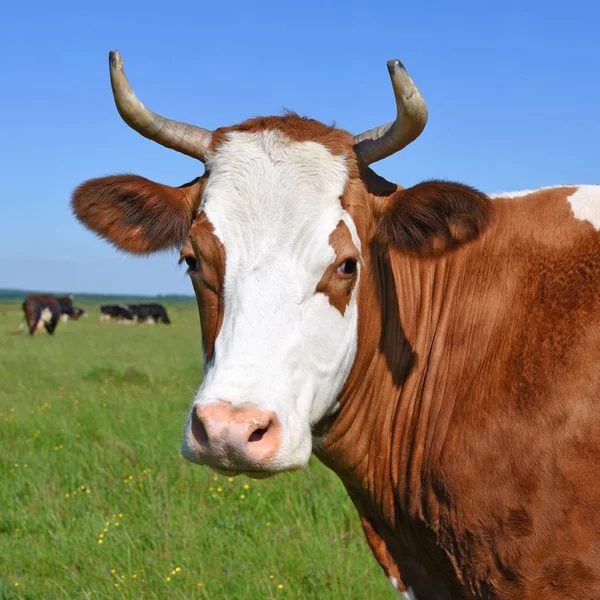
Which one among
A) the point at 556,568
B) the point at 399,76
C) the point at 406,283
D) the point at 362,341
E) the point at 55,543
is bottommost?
the point at 55,543

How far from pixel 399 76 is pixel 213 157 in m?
1.04

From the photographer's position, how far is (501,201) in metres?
3.71

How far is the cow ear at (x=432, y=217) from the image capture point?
11.3 ft

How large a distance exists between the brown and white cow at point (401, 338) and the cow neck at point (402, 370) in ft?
0.03

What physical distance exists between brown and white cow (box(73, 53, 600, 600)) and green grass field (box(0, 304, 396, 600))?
3.27ft

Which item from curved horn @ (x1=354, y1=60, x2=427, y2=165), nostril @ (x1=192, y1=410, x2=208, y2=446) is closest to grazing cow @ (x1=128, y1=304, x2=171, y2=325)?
curved horn @ (x1=354, y1=60, x2=427, y2=165)

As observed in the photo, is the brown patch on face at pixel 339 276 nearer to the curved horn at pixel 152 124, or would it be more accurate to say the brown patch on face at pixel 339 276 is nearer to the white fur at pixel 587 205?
the curved horn at pixel 152 124

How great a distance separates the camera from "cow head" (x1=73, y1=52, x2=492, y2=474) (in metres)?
2.82

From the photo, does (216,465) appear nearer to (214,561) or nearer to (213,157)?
(213,157)

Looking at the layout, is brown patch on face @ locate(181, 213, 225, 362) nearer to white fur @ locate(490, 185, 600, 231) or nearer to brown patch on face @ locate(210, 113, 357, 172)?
brown patch on face @ locate(210, 113, 357, 172)

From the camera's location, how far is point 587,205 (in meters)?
3.49

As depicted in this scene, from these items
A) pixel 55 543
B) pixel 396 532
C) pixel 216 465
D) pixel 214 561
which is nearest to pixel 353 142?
pixel 216 465

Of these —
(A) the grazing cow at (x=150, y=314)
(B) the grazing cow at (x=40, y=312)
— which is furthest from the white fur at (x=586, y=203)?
(A) the grazing cow at (x=150, y=314)

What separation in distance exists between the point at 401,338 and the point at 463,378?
0.40 m
